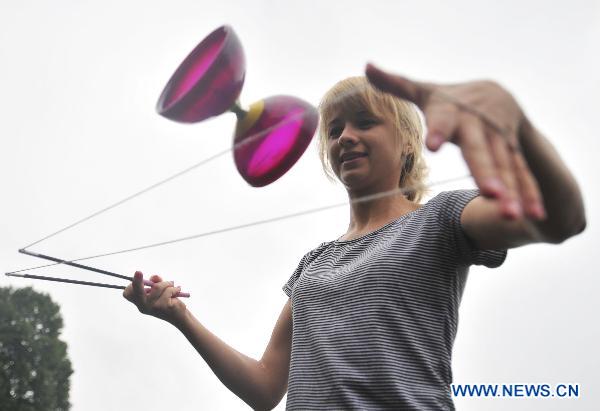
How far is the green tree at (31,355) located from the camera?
5867 millimetres

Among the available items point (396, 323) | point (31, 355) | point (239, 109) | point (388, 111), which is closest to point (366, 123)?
point (388, 111)

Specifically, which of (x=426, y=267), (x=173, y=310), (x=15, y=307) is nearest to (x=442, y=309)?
(x=426, y=267)

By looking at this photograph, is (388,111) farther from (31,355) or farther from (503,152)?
(31,355)

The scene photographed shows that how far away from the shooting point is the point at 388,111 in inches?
33.1

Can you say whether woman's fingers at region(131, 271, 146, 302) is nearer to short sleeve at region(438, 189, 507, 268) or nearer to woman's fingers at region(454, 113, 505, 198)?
short sleeve at region(438, 189, 507, 268)

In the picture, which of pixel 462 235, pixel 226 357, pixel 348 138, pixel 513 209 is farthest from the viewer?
pixel 226 357

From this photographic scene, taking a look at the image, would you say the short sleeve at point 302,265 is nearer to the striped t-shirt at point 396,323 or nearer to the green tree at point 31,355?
the striped t-shirt at point 396,323

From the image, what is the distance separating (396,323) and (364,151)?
0.83 ft

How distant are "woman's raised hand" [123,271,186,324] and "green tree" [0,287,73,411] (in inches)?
215

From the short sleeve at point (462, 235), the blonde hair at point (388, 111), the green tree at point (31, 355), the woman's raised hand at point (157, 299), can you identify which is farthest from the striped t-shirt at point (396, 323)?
the green tree at point (31, 355)

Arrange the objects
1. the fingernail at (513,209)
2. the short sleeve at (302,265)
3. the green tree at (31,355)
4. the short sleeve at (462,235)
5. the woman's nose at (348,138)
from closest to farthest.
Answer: the fingernail at (513,209)
the short sleeve at (462,235)
the woman's nose at (348,138)
the short sleeve at (302,265)
the green tree at (31,355)

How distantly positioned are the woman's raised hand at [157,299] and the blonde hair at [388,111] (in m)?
0.32

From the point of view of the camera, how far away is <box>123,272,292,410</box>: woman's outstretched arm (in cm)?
90

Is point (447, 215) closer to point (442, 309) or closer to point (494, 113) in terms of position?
point (442, 309)
